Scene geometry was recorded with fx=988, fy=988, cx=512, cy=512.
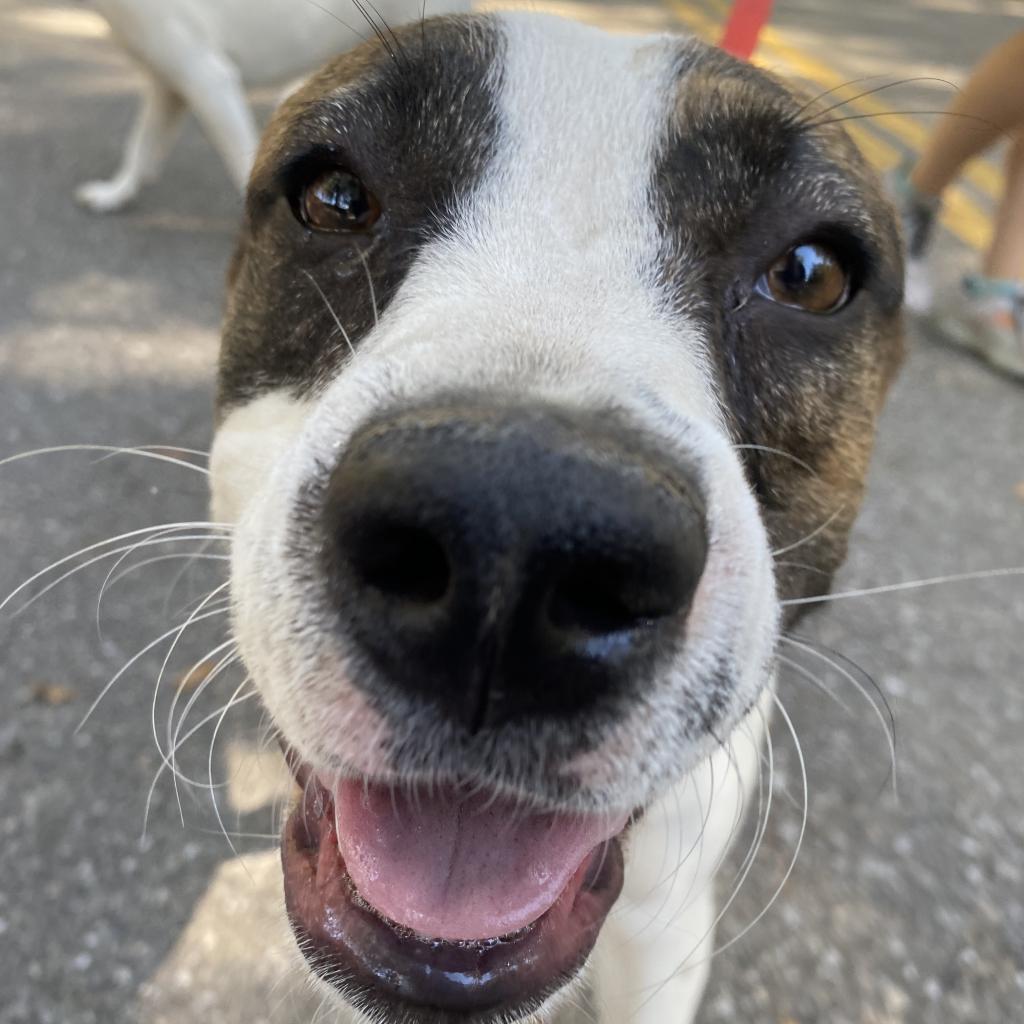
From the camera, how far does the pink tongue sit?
4.62 feet

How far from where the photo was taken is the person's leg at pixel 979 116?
4.82m

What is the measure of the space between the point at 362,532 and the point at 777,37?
39.6 feet

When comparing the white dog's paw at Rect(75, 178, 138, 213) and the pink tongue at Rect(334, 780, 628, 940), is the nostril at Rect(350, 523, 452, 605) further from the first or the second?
the white dog's paw at Rect(75, 178, 138, 213)

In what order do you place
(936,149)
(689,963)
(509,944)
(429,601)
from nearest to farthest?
(429,601) → (509,944) → (689,963) → (936,149)

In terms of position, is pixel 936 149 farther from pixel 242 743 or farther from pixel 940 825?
pixel 242 743

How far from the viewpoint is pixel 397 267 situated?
1.76 metres

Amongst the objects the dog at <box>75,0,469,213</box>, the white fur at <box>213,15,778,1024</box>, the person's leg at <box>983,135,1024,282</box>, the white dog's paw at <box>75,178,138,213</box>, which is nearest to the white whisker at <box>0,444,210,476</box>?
the white fur at <box>213,15,778,1024</box>

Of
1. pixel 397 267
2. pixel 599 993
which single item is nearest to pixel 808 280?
pixel 397 267

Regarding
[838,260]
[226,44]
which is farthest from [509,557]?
[226,44]

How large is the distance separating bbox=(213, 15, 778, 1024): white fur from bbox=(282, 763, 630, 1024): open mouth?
195 mm

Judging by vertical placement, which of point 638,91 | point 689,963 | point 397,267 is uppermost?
Result: point 638,91

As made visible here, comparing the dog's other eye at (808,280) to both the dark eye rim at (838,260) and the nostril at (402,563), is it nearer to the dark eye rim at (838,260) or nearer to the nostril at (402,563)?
the dark eye rim at (838,260)

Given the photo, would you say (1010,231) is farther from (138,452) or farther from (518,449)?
(518,449)

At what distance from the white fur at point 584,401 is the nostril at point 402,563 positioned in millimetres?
138
